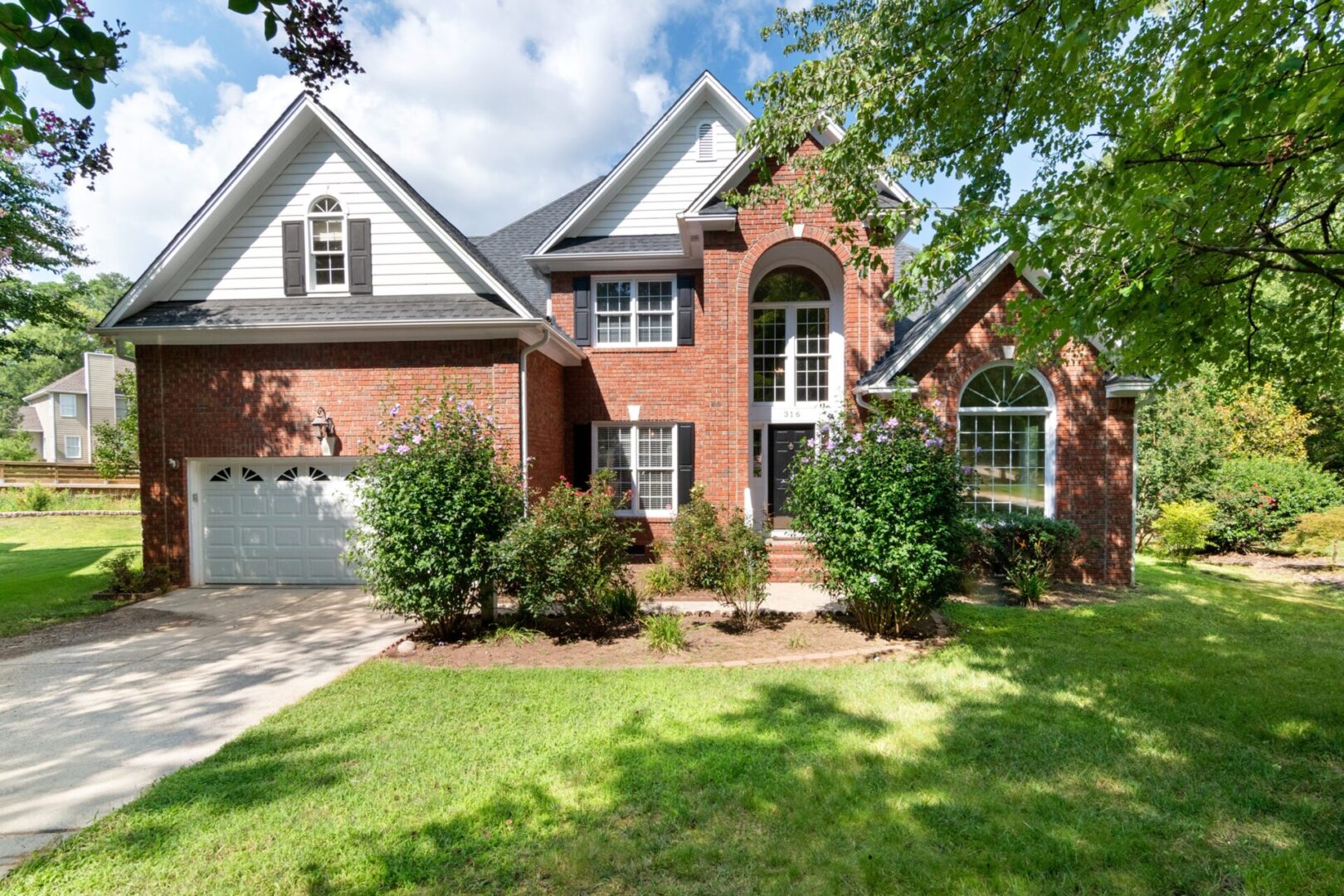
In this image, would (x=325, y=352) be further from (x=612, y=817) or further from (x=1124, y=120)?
(x=1124, y=120)

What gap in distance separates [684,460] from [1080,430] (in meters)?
7.23

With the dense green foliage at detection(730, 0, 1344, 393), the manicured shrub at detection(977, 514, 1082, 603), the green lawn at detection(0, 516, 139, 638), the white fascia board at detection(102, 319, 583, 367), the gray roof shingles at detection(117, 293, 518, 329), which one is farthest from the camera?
the manicured shrub at detection(977, 514, 1082, 603)

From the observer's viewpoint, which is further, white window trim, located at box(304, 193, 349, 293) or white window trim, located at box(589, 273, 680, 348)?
white window trim, located at box(589, 273, 680, 348)

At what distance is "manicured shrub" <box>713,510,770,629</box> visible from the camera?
782 cm

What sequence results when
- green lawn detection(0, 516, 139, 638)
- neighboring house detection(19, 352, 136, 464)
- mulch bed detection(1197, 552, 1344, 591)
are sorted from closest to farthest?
green lawn detection(0, 516, 139, 638) → mulch bed detection(1197, 552, 1344, 591) → neighboring house detection(19, 352, 136, 464)

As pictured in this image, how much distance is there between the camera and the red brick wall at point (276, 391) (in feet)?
30.5

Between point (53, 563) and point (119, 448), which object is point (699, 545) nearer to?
point (53, 563)

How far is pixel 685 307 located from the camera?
11844mm

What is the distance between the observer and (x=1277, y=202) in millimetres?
4438

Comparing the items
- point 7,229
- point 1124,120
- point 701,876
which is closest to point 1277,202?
point 1124,120

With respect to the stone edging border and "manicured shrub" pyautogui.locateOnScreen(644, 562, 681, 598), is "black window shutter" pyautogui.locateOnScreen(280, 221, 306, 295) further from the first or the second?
the stone edging border

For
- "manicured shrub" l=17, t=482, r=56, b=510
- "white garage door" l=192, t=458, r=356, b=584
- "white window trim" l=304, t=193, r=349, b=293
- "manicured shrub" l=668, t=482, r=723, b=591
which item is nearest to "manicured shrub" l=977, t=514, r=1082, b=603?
"manicured shrub" l=668, t=482, r=723, b=591

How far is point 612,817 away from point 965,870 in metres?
2.02

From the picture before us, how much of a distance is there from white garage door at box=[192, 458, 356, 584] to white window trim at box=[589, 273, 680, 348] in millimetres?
5480
